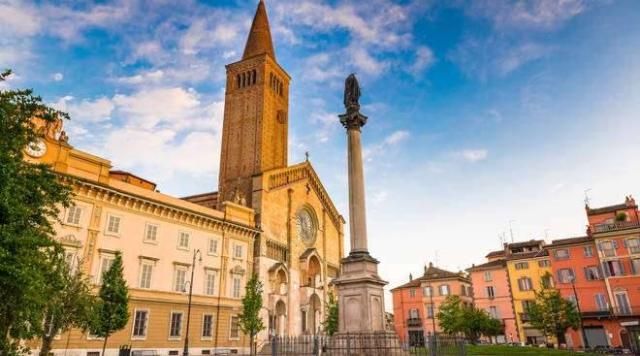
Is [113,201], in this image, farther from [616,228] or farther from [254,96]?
[616,228]

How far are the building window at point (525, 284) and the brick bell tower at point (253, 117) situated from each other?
1286 inches

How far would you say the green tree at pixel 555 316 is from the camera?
41.2 metres

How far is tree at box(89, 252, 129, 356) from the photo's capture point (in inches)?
968

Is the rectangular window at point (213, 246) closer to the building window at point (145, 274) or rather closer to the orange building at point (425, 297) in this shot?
the building window at point (145, 274)

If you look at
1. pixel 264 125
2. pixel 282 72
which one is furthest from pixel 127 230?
pixel 282 72

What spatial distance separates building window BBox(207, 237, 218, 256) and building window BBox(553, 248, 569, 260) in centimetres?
3776

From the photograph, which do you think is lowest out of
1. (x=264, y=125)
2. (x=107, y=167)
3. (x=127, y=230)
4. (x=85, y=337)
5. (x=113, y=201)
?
(x=85, y=337)

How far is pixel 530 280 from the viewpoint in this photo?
166 ft

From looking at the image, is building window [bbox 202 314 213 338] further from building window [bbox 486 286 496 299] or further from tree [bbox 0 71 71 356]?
building window [bbox 486 286 496 299]

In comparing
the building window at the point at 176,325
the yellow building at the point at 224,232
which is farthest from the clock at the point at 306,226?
the building window at the point at 176,325

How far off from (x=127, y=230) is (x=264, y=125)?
25.3 metres

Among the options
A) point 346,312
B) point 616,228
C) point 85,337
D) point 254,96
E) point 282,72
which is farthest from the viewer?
point 282,72

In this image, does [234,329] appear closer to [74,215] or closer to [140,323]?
[140,323]

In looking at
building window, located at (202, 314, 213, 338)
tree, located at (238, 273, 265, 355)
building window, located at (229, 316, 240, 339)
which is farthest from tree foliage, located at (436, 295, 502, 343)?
building window, located at (202, 314, 213, 338)
